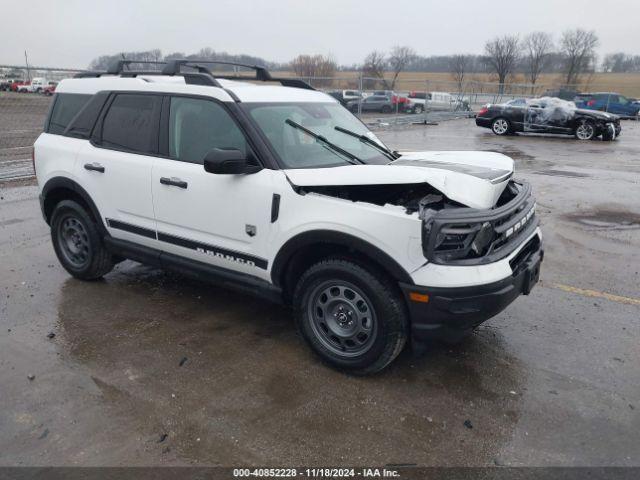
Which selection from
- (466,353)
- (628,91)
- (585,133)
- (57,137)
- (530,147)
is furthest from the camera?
(628,91)

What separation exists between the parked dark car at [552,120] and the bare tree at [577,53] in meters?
45.6

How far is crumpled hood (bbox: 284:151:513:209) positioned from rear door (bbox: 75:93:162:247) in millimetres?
1446

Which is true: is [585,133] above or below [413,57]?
below

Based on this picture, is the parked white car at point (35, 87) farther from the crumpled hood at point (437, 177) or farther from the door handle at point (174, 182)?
the crumpled hood at point (437, 177)

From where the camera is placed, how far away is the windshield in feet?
12.9

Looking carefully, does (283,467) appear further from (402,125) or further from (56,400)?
(402,125)

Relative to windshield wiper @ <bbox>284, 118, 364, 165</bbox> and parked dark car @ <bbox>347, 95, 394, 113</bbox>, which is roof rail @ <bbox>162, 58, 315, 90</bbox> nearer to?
windshield wiper @ <bbox>284, 118, 364, 165</bbox>

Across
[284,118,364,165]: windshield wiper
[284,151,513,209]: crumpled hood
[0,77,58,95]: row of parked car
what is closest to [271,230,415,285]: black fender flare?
[284,151,513,209]: crumpled hood

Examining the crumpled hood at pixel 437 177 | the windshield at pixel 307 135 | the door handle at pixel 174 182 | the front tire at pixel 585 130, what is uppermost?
the windshield at pixel 307 135

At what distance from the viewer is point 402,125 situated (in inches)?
977

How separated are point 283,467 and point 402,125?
2331 cm

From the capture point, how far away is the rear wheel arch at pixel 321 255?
129 inches

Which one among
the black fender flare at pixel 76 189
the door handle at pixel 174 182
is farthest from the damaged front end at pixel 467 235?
the black fender flare at pixel 76 189

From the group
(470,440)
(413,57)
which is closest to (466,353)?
(470,440)
